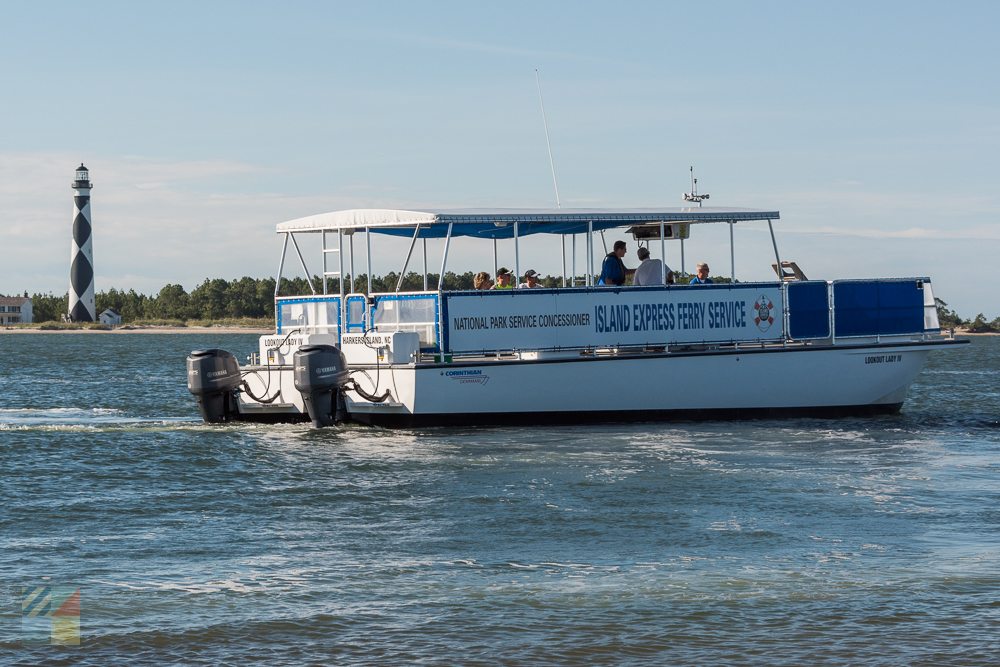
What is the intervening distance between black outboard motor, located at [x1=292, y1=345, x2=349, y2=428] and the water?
1.96 feet

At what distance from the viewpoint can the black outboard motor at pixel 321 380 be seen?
54.5 ft

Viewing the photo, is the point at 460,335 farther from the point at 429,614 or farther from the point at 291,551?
the point at 429,614

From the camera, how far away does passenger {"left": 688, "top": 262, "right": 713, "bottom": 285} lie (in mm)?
19297

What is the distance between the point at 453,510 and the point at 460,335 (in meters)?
5.85

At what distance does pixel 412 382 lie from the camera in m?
16.8

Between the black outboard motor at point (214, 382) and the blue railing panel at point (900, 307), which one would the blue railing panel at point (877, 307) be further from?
the black outboard motor at point (214, 382)

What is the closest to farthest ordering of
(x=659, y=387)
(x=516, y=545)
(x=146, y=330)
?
(x=516, y=545) → (x=659, y=387) → (x=146, y=330)

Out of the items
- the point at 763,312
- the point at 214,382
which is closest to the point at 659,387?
the point at 763,312

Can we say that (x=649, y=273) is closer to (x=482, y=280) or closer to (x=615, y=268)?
(x=615, y=268)

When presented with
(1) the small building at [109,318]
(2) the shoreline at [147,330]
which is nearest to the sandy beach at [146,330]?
(2) the shoreline at [147,330]

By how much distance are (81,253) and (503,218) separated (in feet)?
313

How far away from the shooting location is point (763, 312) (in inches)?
763

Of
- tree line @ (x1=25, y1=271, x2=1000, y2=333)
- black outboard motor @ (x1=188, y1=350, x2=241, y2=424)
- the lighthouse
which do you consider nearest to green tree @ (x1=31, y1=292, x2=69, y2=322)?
tree line @ (x1=25, y1=271, x2=1000, y2=333)

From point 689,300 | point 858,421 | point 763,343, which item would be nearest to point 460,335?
point 689,300
